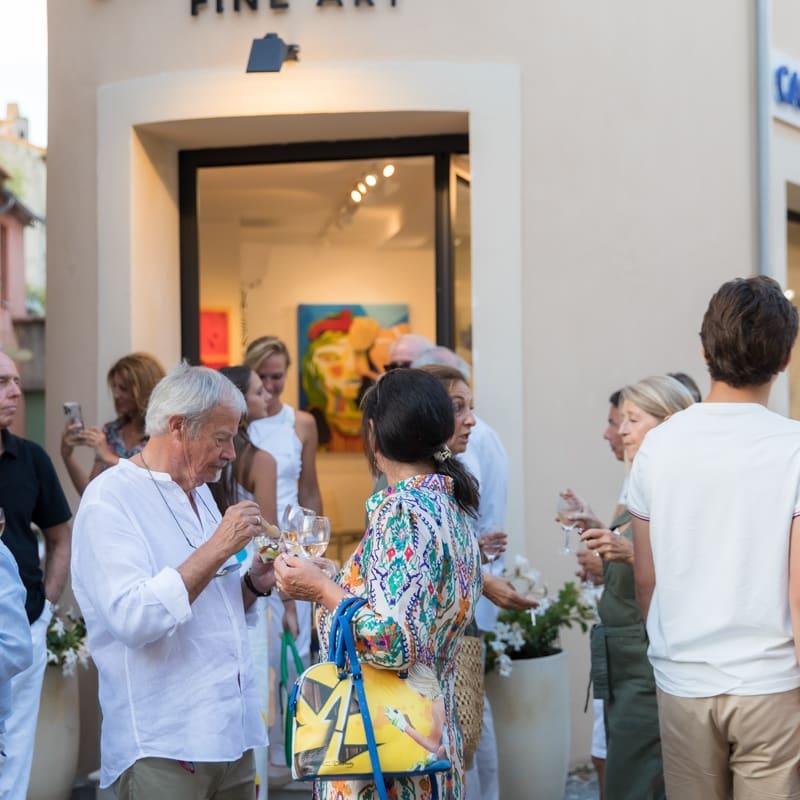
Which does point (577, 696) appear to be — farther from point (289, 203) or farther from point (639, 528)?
point (289, 203)

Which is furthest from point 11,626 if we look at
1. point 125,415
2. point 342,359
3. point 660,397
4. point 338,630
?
point 342,359

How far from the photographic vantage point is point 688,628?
9.99 feet

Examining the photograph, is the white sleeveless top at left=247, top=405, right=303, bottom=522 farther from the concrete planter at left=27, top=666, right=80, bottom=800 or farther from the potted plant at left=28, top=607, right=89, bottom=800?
the concrete planter at left=27, top=666, right=80, bottom=800

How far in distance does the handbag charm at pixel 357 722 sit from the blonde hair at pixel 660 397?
1.71 m

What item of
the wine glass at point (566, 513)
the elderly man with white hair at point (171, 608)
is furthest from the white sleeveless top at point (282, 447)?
the elderly man with white hair at point (171, 608)

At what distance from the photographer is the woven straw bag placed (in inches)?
172

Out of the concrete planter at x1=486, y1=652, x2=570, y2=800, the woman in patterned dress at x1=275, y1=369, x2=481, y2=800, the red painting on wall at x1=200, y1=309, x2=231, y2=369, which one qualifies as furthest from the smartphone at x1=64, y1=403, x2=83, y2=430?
the red painting on wall at x1=200, y1=309, x2=231, y2=369

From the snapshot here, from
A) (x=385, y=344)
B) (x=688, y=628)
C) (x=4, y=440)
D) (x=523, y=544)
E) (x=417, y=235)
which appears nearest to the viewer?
(x=688, y=628)

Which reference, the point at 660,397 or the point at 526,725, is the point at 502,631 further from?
the point at 660,397

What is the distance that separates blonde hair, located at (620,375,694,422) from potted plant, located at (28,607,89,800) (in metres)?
2.75

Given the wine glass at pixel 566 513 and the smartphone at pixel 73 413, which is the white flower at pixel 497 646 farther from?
the smartphone at pixel 73 413

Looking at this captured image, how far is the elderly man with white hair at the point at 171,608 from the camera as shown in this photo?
3082 millimetres

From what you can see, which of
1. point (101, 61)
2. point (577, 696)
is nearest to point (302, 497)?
point (577, 696)

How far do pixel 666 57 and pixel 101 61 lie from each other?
2893mm
